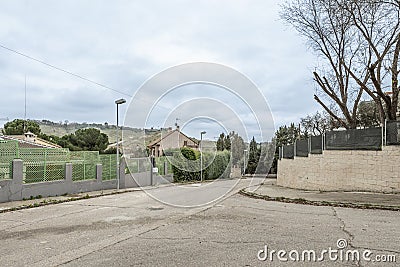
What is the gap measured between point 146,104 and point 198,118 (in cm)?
184

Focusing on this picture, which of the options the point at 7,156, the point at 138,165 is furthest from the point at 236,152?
the point at 7,156

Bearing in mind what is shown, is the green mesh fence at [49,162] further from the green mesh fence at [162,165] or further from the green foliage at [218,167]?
the green foliage at [218,167]

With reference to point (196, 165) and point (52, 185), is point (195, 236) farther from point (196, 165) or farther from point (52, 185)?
point (196, 165)

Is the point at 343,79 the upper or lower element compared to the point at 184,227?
upper

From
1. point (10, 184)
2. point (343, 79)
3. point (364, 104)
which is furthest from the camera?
point (364, 104)

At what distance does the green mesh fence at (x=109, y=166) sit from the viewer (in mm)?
19406

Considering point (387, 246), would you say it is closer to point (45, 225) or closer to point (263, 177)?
point (45, 225)

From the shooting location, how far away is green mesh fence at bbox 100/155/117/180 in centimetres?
1941

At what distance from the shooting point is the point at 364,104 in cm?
2822

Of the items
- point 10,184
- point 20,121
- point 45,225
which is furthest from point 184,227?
point 20,121

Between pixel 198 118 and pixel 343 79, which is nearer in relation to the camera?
pixel 198 118

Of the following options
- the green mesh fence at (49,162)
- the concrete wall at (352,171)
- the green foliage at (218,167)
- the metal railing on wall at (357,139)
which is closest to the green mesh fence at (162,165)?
the green foliage at (218,167)

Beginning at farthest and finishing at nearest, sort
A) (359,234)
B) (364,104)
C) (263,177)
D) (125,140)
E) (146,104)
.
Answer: (263,177), (364,104), (125,140), (146,104), (359,234)

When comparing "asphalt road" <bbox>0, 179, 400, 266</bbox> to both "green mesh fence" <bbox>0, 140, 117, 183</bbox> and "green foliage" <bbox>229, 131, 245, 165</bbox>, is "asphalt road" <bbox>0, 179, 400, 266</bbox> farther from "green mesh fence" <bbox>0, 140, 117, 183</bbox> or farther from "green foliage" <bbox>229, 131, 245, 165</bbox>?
"green foliage" <bbox>229, 131, 245, 165</bbox>
